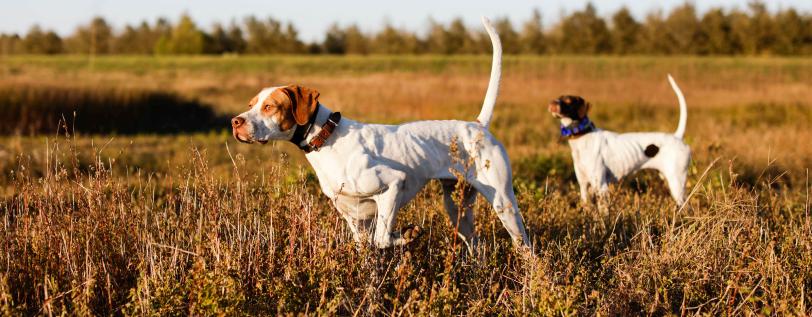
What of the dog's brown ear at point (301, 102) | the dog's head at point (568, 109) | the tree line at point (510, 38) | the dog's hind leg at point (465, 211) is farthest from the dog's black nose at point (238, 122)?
the tree line at point (510, 38)

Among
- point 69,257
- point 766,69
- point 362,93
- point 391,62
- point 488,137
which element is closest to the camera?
point 69,257

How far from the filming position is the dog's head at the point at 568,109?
7828 mm

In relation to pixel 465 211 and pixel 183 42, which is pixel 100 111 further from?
pixel 183 42

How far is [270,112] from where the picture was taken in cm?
405

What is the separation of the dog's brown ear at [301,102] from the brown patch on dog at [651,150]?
493 centimetres

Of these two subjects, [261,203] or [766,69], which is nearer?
[261,203]

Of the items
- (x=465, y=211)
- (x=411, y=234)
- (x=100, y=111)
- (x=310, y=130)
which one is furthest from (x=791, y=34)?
(x=310, y=130)

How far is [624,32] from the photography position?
227 ft

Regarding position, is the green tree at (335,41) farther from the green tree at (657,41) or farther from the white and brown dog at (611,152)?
the white and brown dog at (611,152)

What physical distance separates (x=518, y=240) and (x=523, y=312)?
0.78 meters

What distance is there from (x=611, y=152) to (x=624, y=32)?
6436 cm

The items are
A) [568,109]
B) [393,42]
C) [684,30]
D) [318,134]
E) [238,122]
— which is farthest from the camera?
[393,42]

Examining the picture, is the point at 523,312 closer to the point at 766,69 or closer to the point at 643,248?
the point at 643,248

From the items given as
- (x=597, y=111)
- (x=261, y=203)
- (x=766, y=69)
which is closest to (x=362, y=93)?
(x=597, y=111)
